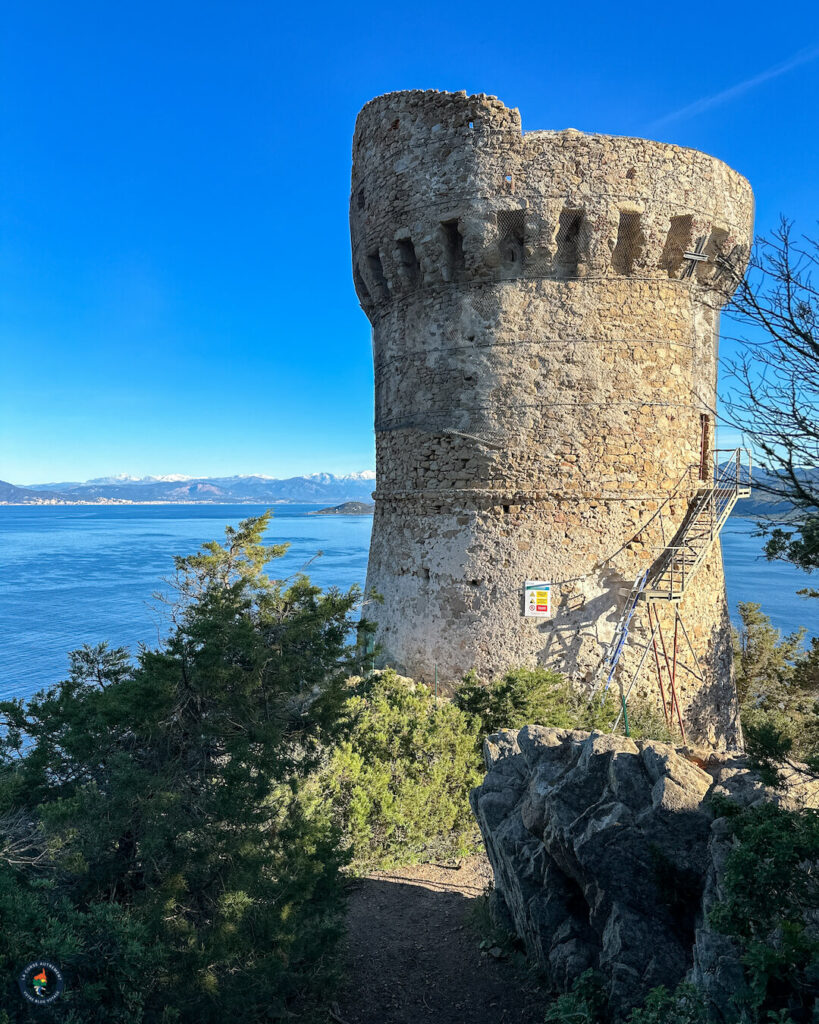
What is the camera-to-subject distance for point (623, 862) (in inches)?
230

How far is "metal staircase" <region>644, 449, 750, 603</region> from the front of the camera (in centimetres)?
1198

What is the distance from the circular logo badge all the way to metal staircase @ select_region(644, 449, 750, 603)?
965 cm

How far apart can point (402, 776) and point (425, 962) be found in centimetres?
318

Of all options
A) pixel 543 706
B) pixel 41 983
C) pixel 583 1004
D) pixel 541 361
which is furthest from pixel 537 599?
pixel 41 983

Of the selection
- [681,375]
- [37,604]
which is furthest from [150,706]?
[37,604]

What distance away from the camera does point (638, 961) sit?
554 cm

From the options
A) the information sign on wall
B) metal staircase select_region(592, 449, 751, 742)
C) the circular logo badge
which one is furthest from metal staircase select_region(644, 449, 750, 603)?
the circular logo badge

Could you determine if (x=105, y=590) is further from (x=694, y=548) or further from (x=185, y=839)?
(x=185, y=839)

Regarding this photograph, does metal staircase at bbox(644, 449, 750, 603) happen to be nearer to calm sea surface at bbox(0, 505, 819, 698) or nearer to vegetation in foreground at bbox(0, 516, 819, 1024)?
calm sea surface at bbox(0, 505, 819, 698)

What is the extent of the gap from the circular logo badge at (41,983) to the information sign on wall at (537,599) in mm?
8290

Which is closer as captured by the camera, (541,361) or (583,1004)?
(583,1004)

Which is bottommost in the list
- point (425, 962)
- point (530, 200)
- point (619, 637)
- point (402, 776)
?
point (425, 962)

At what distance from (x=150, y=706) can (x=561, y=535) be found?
7.41 meters

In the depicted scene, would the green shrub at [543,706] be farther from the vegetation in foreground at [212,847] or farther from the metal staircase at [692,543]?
the vegetation in foreground at [212,847]
